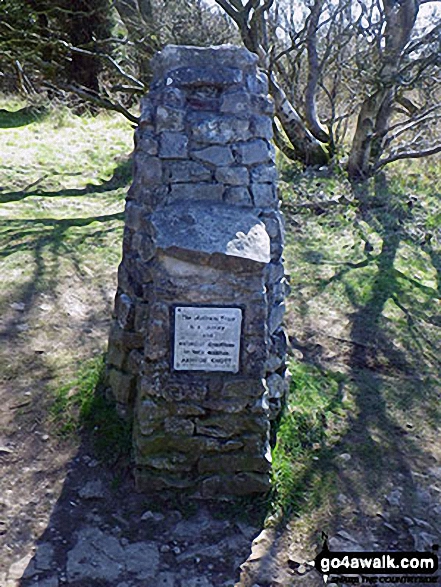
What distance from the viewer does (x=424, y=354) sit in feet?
20.1

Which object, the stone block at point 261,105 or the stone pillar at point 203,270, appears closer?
the stone pillar at point 203,270

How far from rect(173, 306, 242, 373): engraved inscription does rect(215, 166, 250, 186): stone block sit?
90 cm

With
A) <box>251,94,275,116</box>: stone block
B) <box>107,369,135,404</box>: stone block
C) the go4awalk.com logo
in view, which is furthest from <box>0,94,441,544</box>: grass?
<box>251,94,275,116</box>: stone block

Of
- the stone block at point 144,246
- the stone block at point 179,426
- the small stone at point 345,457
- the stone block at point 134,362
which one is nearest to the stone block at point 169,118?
the stone block at point 144,246

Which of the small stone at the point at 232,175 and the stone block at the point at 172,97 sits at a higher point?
the stone block at the point at 172,97

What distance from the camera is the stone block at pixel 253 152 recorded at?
393 centimetres

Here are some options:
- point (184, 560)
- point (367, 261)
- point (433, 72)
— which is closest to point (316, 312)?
point (367, 261)

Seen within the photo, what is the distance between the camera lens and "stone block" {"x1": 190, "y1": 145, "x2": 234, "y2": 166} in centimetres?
389

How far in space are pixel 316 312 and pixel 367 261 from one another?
1.82 metres

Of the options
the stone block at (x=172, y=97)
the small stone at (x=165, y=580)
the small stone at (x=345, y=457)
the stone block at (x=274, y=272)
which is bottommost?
the small stone at (x=165, y=580)

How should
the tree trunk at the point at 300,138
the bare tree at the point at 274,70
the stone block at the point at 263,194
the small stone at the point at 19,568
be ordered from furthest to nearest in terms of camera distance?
1. the tree trunk at the point at 300,138
2. the bare tree at the point at 274,70
3. the stone block at the point at 263,194
4. the small stone at the point at 19,568

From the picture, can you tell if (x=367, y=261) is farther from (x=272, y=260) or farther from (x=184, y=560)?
(x=184, y=560)

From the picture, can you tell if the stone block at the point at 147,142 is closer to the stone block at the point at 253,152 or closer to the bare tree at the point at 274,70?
the stone block at the point at 253,152

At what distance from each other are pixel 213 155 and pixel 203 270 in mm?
860
